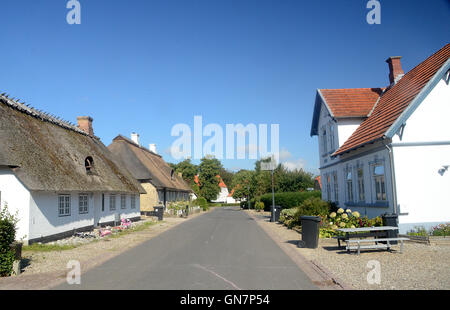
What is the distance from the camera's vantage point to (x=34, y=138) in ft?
54.4

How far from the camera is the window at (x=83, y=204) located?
1856 centimetres

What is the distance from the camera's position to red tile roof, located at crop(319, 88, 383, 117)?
68.5 feet

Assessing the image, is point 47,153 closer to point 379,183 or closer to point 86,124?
point 86,124

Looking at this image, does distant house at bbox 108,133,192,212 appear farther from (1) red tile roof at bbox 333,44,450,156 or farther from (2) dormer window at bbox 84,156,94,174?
(1) red tile roof at bbox 333,44,450,156

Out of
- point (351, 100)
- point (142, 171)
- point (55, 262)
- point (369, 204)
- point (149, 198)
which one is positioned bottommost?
point (55, 262)

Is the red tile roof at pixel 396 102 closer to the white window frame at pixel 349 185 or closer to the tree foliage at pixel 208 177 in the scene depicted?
the white window frame at pixel 349 185

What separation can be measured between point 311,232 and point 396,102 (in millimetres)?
8077

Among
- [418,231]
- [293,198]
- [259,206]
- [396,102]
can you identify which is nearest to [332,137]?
[396,102]

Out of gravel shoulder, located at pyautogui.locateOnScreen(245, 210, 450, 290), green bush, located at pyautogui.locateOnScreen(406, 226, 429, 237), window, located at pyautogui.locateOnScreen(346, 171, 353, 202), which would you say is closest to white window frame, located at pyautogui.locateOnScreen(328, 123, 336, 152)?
window, located at pyautogui.locateOnScreen(346, 171, 353, 202)

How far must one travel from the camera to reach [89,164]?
2075cm

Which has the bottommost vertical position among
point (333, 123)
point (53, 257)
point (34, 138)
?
A: point (53, 257)

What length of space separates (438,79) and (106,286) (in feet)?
47.3
